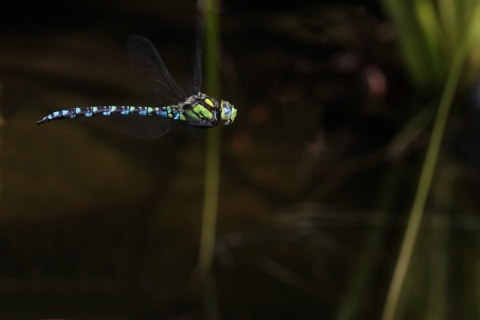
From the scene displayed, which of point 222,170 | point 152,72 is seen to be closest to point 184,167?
point 222,170

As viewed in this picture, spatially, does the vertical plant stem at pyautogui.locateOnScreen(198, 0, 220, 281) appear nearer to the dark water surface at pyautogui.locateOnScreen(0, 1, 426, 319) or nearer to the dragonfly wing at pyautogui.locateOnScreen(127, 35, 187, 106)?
the dark water surface at pyautogui.locateOnScreen(0, 1, 426, 319)

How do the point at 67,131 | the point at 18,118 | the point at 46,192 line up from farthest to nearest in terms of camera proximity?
the point at 67,131
the point at 46,192
the point at 18,118

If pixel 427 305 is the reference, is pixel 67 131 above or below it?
above

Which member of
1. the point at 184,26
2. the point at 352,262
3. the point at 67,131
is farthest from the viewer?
the point at 184,26

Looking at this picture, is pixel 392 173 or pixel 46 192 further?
pixel 392 173

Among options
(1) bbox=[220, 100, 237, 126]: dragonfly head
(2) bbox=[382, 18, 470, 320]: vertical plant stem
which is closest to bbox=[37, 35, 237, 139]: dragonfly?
(1) bbox=[220, 100, 237, 126]: dragonfly head

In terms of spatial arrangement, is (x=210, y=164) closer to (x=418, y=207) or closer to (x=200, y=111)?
(x=418, y=207)

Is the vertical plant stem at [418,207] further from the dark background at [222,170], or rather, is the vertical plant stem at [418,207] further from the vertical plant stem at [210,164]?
the vertical plant stem at [210,164]

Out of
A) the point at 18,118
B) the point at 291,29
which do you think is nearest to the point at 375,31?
the point at 291,29

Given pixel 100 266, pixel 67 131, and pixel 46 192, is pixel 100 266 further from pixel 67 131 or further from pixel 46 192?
pixel 67 131
